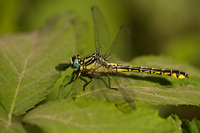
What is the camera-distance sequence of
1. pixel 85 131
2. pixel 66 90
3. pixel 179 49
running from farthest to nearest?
pixel 179 49 → pixel 66 90 → pixel 85 131

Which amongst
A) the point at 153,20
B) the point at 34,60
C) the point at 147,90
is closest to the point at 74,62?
the point at 34,60

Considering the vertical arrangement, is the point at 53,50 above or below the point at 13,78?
above

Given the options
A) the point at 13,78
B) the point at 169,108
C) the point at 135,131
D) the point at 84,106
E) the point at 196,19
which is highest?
the point at 196,19

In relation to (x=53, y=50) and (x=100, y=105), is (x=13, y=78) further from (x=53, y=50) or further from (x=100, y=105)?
(x=100, y=105)

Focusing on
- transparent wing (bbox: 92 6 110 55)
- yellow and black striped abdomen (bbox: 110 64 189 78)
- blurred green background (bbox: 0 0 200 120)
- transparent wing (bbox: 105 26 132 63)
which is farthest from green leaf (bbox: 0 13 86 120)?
blurred green background (bbox: 0 0 200 120)

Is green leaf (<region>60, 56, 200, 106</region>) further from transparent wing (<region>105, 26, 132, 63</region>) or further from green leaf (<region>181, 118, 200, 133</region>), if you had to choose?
transparent wing (<region>105, 26, 132, 63</region>)

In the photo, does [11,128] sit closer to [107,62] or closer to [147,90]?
[147,90]

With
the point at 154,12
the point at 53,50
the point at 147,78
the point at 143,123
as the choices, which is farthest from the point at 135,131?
the point at 154,12

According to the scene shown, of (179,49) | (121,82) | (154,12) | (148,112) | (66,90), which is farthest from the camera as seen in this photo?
(154,12)

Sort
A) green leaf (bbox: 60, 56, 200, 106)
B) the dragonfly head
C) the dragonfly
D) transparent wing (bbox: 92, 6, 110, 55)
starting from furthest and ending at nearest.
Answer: transparent wing (bbox: 92, 6, 110, 55)
the dragonfly head
the dragonfly
green leaf (bbox: 60, 56, 200, 106)
